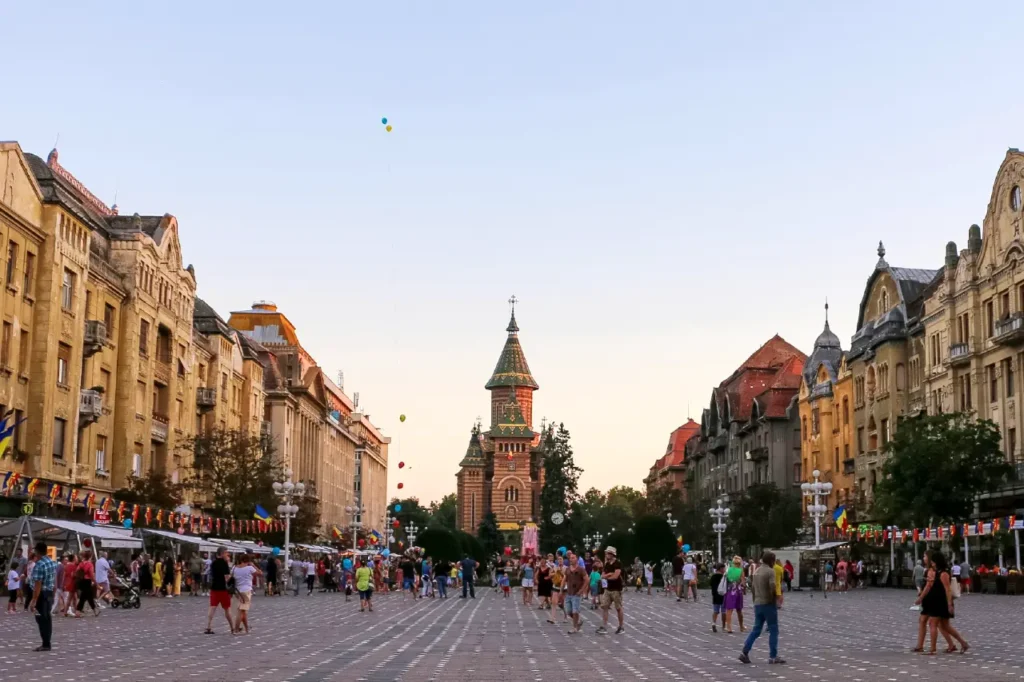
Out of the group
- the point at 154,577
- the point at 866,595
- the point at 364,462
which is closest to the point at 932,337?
the point at 866,595

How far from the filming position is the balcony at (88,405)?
165ft

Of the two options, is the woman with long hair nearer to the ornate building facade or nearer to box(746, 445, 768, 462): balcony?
box(746, 445, 768, 462): balcony

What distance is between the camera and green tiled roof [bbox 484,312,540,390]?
622 feet

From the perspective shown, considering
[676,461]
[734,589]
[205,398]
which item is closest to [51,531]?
[734,589]

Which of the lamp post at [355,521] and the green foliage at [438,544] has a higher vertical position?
the lamp post at [355,521]

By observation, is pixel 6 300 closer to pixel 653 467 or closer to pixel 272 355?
pixel 272 355

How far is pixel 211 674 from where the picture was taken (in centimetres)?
1675

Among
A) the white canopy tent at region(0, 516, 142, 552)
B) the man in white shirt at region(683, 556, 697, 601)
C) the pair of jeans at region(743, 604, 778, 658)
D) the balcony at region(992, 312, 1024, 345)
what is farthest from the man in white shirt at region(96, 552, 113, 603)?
the balcony at region(992, 312, 1024, 345)

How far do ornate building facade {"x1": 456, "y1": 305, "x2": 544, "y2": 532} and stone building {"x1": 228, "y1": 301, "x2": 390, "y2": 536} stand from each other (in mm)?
30675

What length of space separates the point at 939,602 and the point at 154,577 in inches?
1333

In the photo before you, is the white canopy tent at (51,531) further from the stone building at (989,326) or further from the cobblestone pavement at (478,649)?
the stone building at (989,326)

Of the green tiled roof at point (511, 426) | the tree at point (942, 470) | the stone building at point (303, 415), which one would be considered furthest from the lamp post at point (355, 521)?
the green tiled roof at point (511, 426)

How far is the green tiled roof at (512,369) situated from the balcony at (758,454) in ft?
284

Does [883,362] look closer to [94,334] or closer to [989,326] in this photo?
[989,326]
